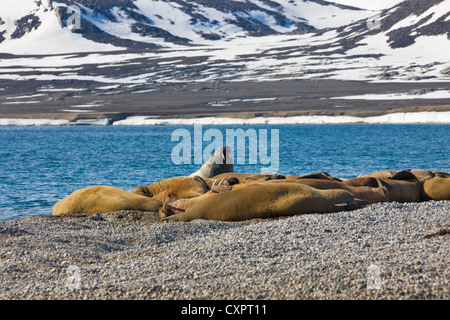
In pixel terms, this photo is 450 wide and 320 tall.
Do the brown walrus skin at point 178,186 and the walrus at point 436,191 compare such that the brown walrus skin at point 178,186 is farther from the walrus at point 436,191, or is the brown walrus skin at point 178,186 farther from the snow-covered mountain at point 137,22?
the snow-covered mountain at point 137,22

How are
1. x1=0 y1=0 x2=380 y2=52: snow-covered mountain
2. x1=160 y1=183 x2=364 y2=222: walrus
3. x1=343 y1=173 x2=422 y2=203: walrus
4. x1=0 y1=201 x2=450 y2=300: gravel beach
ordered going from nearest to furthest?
x1=0 y1=201 x2=450 y2=300: gravel beach < x1=160 y1=183 x2=364 y2=222: walrus < x1=343 y1=173 x2=422 y2=203: walrus < x1=0 y1=0 x2=380 y2=52: snow-covered mountain

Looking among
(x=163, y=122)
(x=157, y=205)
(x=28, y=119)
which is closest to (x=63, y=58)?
(x=28, y=119)

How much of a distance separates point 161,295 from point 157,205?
569 centimetres

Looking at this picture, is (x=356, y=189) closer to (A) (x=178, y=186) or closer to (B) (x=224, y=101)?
(A) (x=178, y=186)

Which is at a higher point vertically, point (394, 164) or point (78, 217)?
point (78, 217)

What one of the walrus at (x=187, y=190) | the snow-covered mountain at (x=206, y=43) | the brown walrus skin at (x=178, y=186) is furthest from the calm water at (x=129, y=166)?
the snow-covered mountain at (x=206, y=43)

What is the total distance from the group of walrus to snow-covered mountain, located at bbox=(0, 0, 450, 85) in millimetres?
92011

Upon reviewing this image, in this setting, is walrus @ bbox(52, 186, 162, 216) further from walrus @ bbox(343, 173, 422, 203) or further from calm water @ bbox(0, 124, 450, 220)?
walrus @ bbox(343, 173, 422, 203)

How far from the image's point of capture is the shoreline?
7125 centimetres

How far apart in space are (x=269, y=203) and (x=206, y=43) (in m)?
157

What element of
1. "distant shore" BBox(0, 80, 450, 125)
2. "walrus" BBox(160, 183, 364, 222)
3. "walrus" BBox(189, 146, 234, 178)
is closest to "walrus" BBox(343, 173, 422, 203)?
"walrus" BBox(160, 183, 364, 222)

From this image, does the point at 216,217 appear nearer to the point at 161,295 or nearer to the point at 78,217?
the point at 78,217

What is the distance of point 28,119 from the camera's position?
88250 millimetres
